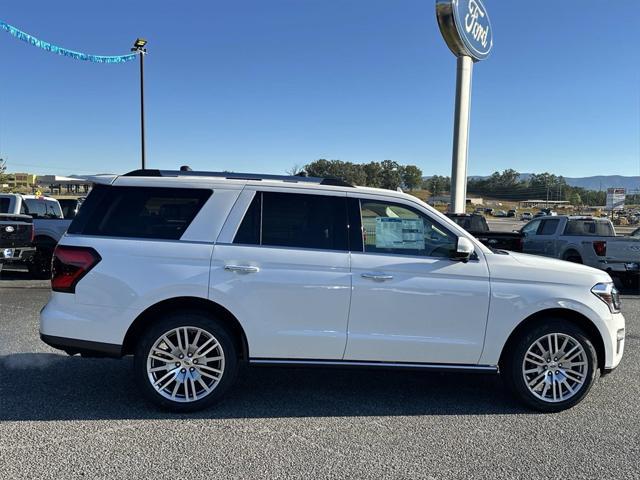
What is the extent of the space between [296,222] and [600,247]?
31.2 ft

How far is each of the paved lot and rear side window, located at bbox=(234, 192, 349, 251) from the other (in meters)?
1.39

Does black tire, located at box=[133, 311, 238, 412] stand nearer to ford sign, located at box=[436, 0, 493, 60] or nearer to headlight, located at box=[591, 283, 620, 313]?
headlight, located at box=[591, 283, 620, 313]

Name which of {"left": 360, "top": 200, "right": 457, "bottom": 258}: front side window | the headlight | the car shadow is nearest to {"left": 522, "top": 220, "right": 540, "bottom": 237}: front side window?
the car shadow

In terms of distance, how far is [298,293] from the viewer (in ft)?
13.9

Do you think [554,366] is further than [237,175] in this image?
No

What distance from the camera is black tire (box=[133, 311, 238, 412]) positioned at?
13.9 ft

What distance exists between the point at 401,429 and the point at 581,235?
1011cm

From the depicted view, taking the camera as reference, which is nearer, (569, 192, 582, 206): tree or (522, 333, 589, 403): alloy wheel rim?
(522, 333, 589, 403): alloy wheel rim

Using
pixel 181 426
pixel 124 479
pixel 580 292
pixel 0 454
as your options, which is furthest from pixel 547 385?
pixel 0 454

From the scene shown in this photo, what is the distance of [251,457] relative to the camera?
139 inches

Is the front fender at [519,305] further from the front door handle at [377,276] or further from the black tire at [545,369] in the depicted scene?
the front door handle at [377,276]

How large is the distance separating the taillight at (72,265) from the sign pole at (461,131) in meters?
19.6

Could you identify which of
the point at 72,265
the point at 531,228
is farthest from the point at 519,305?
the point at 531,228

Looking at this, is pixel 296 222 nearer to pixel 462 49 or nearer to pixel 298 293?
pixel 298 293
